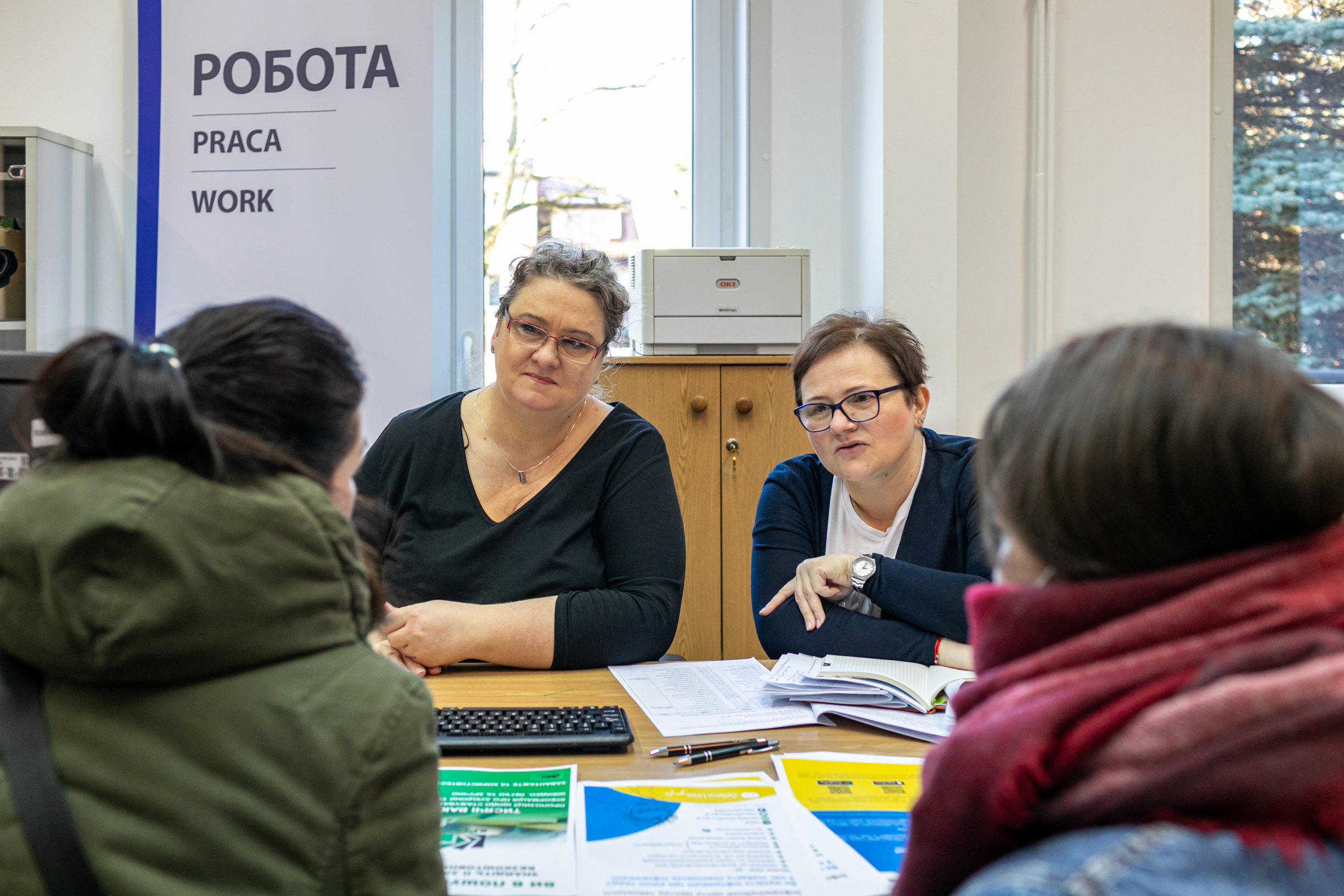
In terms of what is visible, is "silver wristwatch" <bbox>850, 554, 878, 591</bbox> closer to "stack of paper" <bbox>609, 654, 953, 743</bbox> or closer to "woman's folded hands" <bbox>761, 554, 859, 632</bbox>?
"woman's folded hands" <bbox>761, 554, 859, 632</bbox>

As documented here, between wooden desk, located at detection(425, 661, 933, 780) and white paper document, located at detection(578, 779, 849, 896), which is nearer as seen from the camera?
white paper document, located at detection(578, 779, 849, 896)

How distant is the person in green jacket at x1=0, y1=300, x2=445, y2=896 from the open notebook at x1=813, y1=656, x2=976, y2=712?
2.59 feet

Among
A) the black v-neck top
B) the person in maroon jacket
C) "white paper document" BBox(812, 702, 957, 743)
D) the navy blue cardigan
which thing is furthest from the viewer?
the black v-neck top

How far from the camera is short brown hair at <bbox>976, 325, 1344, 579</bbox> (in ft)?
1.64

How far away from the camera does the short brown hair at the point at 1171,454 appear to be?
50 cm

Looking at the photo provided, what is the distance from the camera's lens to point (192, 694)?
Answer: 611mm

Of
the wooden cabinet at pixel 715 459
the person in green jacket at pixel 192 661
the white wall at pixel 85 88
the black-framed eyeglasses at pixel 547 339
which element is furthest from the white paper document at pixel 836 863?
the white wall at pixel 85 88

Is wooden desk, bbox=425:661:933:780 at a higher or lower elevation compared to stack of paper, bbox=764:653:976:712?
lower

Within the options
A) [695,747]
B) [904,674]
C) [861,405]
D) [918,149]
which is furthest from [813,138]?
[695,747]

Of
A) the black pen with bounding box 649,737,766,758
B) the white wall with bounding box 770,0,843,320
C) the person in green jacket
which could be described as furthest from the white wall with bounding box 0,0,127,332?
the person in green jacket

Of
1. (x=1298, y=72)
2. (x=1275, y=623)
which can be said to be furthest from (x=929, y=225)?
(x=1275, y=623)

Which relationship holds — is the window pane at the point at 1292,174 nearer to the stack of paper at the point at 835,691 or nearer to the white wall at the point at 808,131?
the white wall at the point at 808,131

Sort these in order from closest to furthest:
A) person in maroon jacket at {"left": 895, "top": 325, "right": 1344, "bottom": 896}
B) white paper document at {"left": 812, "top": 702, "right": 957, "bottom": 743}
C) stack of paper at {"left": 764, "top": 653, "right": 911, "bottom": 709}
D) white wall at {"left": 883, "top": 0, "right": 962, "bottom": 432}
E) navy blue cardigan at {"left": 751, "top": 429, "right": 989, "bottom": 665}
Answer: person in maroon jacket at {"left": 895, "top": 325, "right": 1344, "bottom": 896}, white paper document at {"left": 812, "top": 702, "right": 957, "bottom": 743}, stack of paper at {"left": 764, "top": 653, "right": 911, "bottom": 709}, navy blue cardigan at {"left": 751, "top": 429, "right": 989, "bottom": 665}, white wall at {"left": 883, "top": 0, "right": 962, "bottom": 432}

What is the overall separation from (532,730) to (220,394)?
2.11 feet
